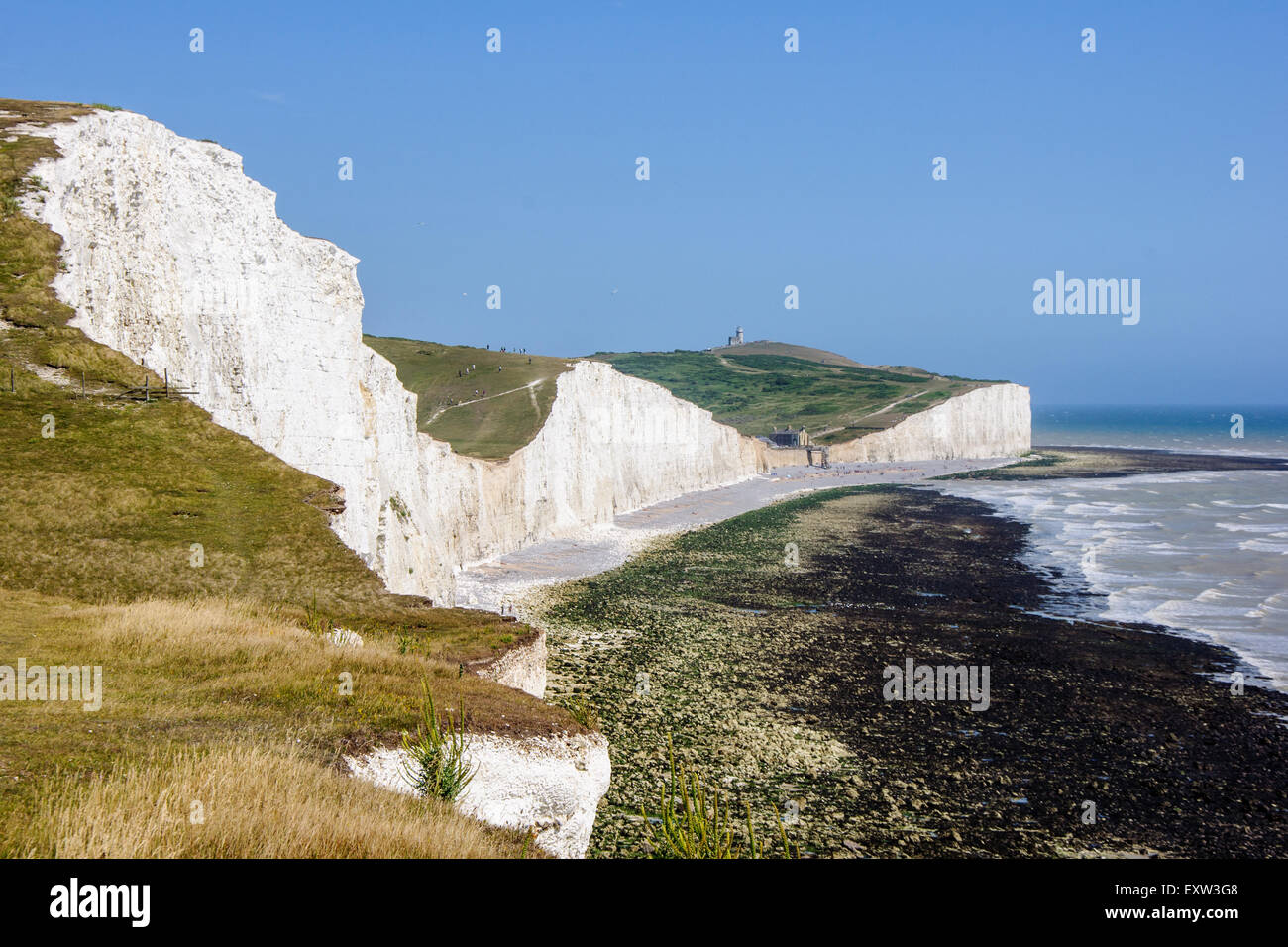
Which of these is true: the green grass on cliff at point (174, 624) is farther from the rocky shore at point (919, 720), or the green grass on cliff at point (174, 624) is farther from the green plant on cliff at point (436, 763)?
the rocky shore at point (919, 720)

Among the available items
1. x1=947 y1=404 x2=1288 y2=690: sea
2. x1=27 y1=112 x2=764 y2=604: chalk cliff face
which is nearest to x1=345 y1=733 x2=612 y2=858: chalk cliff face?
x1=27 y1=112 x2=764 y2=604: chalk cliff face

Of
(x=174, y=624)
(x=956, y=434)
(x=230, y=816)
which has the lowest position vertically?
(x=230, y=816)

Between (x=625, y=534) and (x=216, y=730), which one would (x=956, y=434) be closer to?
(x=625, y=534)

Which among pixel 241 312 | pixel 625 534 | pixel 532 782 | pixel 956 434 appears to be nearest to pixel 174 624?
pixel 532 782

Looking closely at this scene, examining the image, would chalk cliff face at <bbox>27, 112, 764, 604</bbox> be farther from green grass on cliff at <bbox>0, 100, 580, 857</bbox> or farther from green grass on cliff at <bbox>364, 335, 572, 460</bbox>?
green grass on cliff at <bbox>364, 335, 572, 460</bbox>
